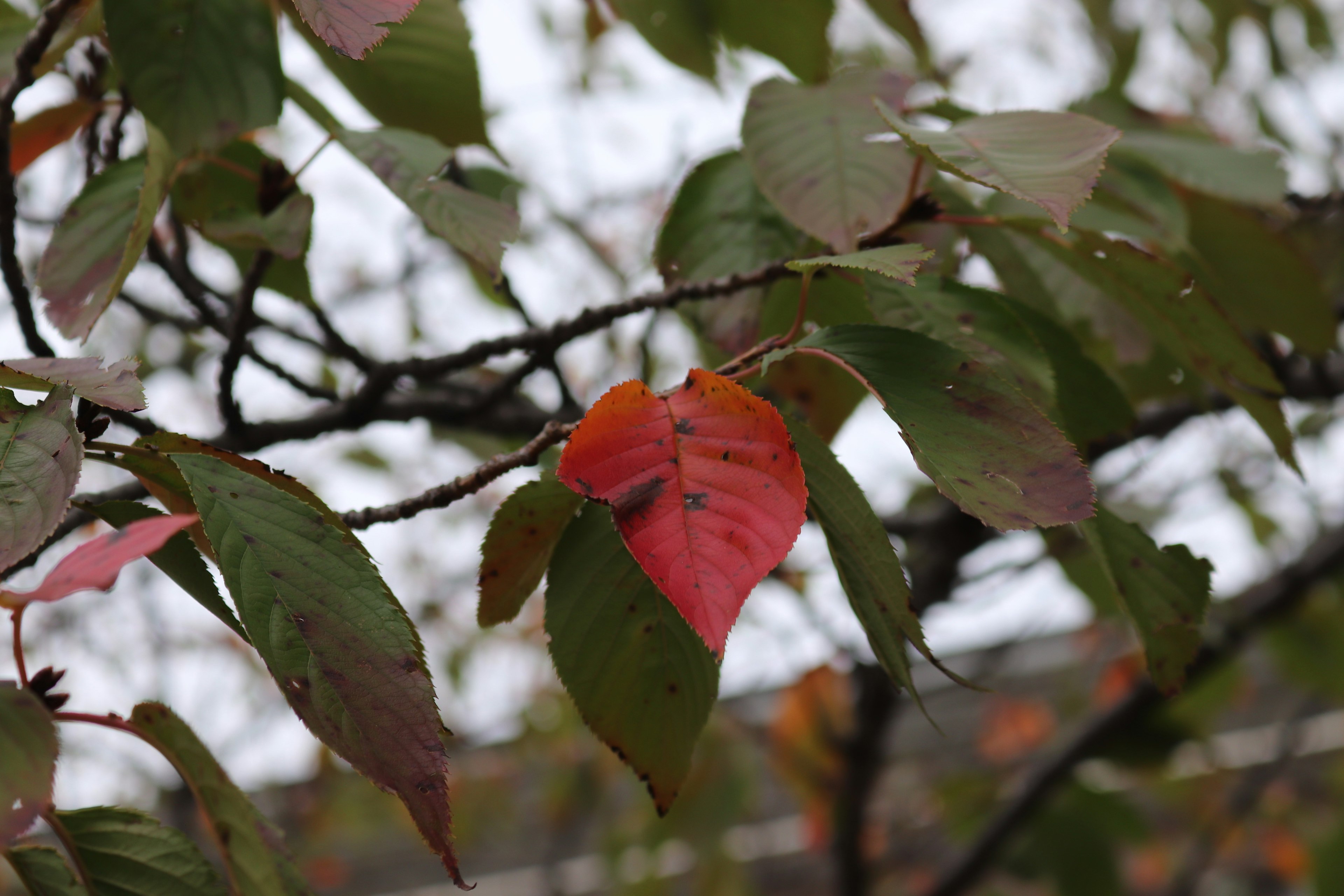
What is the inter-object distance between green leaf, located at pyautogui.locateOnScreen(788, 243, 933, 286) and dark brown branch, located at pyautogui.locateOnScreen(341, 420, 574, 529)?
13 cm

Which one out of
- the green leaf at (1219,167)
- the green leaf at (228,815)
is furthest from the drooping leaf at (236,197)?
the green leaf at (1219,167)

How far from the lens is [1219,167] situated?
72 cm

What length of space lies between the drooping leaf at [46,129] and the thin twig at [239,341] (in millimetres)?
154

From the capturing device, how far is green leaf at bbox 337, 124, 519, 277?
474 millimetres

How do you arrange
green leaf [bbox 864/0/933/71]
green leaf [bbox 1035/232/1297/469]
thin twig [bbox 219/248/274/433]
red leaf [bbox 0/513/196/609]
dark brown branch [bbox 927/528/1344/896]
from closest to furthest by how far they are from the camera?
red leaf [bbox 0/513/196/609]
green leaf [bbox 1035/232/1297/469]
thin twig [bbox 219/248/274/433]
green leaf [bbox 864/0/933/71]
dark brown branch [bbox 927/528/1344/896]

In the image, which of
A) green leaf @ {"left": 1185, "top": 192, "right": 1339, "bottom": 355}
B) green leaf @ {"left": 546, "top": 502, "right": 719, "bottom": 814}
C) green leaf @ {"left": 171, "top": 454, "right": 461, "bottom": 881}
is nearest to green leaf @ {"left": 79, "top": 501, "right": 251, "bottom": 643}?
green leaf @ {"left": 171, "top": 454, "right": 461, "bottom": 881}

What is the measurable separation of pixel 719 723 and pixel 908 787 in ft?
2.67

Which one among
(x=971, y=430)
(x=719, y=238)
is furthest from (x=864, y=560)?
(x=719, y=238)

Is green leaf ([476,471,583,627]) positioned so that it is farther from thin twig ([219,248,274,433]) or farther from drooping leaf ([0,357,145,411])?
thin twig ([219,248,274,433])

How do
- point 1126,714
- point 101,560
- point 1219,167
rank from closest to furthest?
point 101,560
point 1219,167
point 1126,714

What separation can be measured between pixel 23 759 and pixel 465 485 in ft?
0.68

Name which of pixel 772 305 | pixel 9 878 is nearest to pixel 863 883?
pixel 772 305

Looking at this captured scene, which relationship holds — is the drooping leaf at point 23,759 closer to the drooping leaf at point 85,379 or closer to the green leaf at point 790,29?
the drooping leaf at point 85,379

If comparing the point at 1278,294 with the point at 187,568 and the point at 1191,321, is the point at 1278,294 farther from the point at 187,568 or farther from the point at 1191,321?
the point at 187,568
